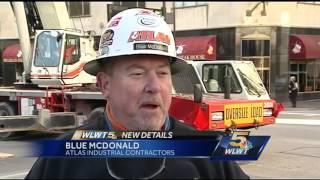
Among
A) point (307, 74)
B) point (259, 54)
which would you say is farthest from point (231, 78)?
point (259, 54)

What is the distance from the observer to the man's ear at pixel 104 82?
6.82 feet

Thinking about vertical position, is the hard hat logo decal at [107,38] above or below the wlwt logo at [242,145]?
above

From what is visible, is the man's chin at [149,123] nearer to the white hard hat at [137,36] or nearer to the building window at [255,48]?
the white hard hat at [137,36]

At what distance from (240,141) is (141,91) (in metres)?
0.44

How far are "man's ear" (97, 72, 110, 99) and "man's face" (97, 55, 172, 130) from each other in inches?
2.8

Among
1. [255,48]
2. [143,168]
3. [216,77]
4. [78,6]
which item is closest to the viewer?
[143,168]

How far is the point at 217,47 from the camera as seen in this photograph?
98.1ft

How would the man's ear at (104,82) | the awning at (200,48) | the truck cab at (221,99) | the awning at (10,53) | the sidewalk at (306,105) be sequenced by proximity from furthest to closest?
the awning at (200,48), the sidewalk at (306,105), the awning at (10,53), the truck cab at (221,99), the man's ear at (104,82)

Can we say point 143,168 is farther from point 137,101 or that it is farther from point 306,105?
point 306,105

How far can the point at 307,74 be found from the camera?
2734cm

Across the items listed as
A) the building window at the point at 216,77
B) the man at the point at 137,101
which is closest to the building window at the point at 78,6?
the man at the point at 137,101

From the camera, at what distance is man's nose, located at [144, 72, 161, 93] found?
6.24 ft

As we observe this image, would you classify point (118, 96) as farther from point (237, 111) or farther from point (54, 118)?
point (54, 118)

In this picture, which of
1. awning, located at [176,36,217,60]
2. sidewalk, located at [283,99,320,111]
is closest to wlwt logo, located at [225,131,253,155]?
sidewalk, located at [283,99,320,111]
